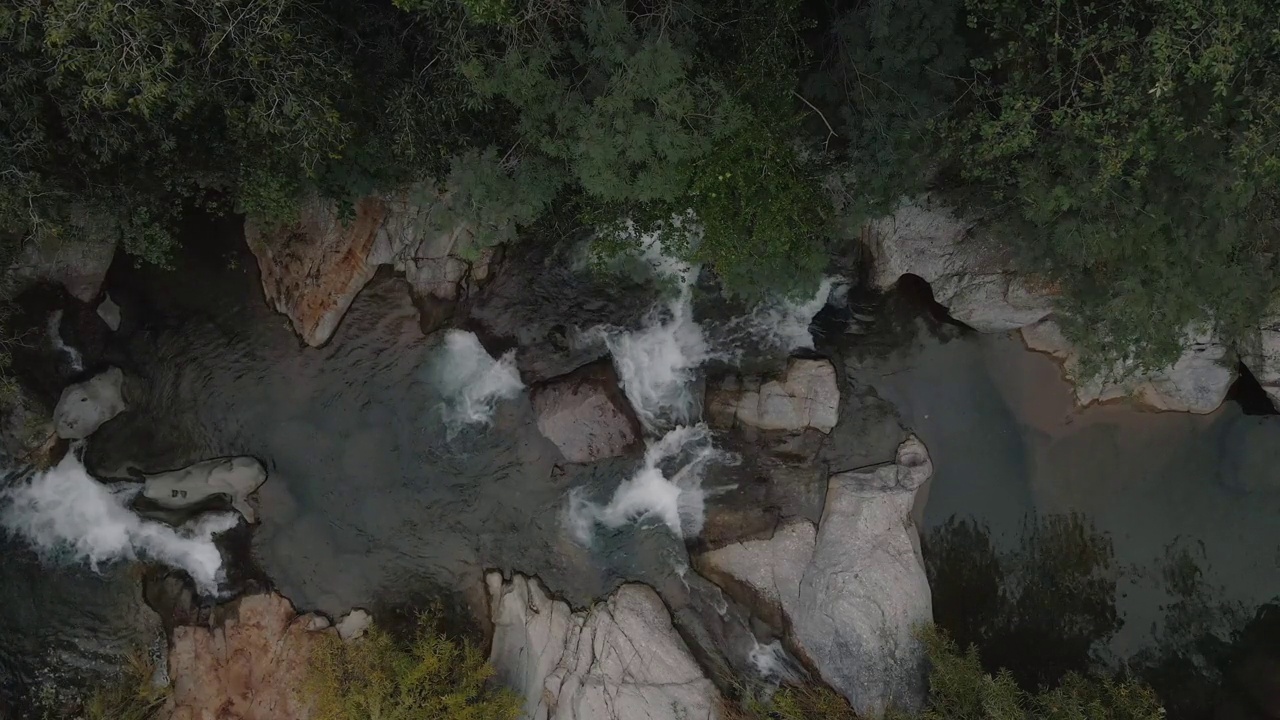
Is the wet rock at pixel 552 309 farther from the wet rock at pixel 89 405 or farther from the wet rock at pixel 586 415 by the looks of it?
the wet rock at pixel 89 405

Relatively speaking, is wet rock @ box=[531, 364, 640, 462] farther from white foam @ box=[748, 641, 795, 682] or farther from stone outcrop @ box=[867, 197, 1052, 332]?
stone outcrop @ box=[867, 197, 1052, 332]

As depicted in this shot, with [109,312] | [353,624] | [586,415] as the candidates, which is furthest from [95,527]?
[586,415]

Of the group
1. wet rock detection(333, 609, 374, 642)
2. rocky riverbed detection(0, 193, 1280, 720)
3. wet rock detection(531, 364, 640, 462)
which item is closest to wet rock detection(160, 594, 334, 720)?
rocky riverbed detection(0, 193, 1280, 720)

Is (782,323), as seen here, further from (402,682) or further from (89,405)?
(89,405)

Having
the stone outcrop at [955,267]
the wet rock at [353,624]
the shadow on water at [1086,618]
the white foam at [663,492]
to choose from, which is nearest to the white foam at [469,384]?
the white foam at [663,492]

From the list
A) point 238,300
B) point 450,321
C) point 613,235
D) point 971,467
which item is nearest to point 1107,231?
point 971,467
